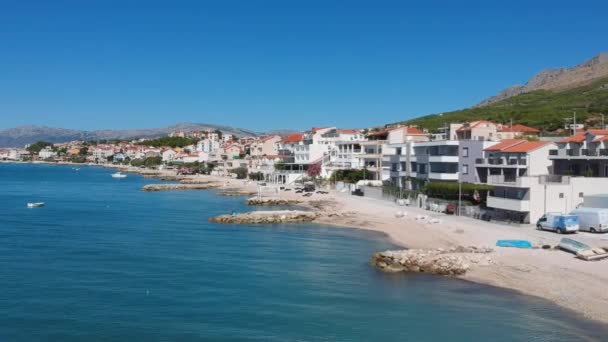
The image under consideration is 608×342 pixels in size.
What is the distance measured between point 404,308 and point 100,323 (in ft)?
37.1

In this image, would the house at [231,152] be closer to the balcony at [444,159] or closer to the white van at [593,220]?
the balcony at [444,159]

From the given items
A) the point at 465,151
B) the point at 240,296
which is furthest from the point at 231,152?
the point at 240,296

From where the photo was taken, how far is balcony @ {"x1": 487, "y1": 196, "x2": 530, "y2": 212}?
38.6 m

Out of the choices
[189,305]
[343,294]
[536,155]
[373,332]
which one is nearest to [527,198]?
[536,155]

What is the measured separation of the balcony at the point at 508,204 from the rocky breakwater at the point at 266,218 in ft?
51.5

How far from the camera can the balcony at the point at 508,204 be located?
38.6m

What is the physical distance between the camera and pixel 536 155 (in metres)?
46.7

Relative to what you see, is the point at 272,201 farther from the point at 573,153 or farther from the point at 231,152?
the point at 231,152

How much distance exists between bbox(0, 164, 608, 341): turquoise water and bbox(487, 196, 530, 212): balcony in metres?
8.64

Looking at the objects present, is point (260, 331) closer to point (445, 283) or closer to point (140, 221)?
point (445, 283)

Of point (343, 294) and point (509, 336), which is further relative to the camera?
point (343, 294)

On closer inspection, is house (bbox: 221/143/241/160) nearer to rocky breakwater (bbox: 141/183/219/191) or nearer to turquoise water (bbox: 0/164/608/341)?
rocky breakwater (bbox: 141/183/219/191)

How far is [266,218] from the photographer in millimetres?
50469

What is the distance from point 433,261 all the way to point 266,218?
921 inches
